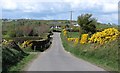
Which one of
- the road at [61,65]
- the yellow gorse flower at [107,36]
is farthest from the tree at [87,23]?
the road at [61,65]

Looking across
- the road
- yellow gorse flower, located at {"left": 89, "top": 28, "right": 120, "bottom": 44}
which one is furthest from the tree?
the road

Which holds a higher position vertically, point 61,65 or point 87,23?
point 87,23

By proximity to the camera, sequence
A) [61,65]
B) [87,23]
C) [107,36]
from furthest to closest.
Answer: [87,23] → [107,36] → [61,65]

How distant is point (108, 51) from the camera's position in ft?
100

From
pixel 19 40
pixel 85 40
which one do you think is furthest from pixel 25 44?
pixel 85 40

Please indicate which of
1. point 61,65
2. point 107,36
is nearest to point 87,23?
point 107,36

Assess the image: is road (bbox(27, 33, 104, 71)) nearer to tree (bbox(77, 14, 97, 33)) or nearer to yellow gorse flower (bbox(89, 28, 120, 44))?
yellow gorse flower (bbox(89, 28, 120, 44))

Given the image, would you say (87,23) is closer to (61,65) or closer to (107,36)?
(107,36)

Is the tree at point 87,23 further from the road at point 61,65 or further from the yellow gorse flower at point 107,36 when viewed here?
the road at point 61,65

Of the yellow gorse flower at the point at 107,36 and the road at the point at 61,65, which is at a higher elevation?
the yellow gorse flower at the point at 107,36

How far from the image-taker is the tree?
2910 inches

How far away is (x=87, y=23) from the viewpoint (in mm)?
74812

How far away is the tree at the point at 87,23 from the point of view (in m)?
73.9

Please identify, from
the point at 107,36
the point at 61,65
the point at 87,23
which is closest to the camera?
the point at 61,65
